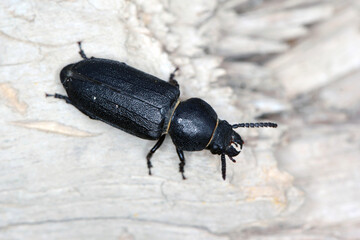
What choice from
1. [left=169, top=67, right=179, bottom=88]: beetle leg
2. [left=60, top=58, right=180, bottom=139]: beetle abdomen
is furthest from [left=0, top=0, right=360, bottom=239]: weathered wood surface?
[left=60, top=58, right=180, bottom=139]: beetle abdomen

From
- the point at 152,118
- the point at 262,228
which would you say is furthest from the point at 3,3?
the point at 262,228

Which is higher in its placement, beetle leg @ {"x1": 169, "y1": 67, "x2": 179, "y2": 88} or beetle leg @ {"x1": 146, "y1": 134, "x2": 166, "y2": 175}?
beetle leg @ {"x1": 169, "y1": 67, "x2": 179, "y2": 88}

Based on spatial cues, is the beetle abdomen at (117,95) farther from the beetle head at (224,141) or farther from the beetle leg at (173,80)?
the beetle head at (224,141)

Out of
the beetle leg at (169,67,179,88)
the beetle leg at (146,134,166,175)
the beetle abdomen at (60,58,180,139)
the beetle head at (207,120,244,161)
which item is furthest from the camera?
the beetle leg at (169,67,179,88)

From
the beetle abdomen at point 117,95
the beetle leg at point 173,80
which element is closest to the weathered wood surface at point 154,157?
the beetle leg at point 173,80

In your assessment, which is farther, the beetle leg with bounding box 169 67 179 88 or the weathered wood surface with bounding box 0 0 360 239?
the beetle leg with bounding box 169 67 179 88

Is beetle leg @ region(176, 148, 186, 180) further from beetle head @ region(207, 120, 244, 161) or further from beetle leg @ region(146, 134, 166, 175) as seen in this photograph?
beetle head @ region(207, 120, 244, 161)

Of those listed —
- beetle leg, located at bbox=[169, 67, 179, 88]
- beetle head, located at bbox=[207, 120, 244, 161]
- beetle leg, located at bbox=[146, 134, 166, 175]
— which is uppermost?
beetle leg, located at bbox=[169, 67, 179, 88]

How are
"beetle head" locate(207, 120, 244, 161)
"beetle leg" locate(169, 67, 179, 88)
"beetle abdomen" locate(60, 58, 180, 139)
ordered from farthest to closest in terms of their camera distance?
"beetle leg" locate(169, 67, 179, 88) < "beetle head" locate(207, 120, 244, 161) < "beetle abdomen" locate(60, 58, 180, 139)
